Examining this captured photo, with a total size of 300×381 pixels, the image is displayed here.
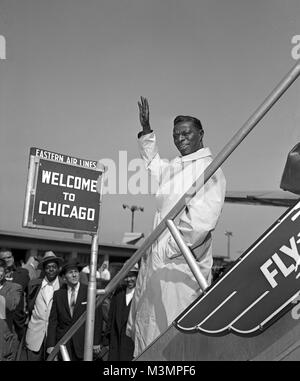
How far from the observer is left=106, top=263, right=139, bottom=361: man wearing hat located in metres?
4.57

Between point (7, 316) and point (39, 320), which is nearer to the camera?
point (7, 316)

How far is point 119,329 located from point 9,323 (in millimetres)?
1302

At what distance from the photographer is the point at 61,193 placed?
2.49 meters

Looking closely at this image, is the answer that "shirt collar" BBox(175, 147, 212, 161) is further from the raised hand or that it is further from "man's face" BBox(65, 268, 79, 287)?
"man's face" BBox(65, 268, 79, 287)

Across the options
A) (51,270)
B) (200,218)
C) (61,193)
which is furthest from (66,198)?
(51,270)

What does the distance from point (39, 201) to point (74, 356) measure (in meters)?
2.43

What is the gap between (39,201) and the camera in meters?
2.42

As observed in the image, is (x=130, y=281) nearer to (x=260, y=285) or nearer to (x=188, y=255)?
(x=188, y=255)

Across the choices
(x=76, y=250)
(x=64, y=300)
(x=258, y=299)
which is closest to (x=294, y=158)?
(x=258, y=299)

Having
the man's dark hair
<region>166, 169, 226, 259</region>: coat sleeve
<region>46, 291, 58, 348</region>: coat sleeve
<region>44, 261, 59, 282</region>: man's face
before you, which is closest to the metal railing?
<region>166, 169, 226, 259</region>: coat sleeve

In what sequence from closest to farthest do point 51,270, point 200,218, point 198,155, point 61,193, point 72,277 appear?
point 200,218 < point 61,193 < point 198,155 < point 72,277 < point 51,270

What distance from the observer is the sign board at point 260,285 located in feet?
5.46

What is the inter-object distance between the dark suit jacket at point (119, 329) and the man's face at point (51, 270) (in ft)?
3.90
